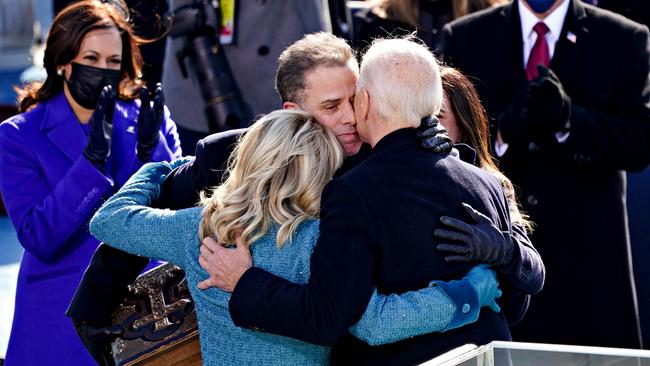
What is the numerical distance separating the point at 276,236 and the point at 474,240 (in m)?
0.46

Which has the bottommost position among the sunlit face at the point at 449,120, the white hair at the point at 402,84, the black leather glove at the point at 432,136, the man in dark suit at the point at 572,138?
the man in dark suit at the point at 572,138

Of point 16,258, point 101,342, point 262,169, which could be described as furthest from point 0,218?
point 262,169

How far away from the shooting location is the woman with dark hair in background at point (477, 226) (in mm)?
2742

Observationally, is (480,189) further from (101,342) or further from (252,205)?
(101,342)

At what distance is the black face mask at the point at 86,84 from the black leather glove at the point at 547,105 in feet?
4.81

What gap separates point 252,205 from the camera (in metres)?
2.81

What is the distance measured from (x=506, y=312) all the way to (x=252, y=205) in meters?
0.76

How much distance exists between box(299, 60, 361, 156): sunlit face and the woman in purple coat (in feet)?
2.82

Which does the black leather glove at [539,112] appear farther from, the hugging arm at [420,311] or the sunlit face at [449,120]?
the hugging arm at [420,311]

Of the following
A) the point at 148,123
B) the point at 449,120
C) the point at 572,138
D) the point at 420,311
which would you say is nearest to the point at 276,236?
the point at 420,311

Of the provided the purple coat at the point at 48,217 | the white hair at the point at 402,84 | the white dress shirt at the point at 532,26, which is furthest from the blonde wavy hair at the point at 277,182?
the white dress shirt at the point at 532,26

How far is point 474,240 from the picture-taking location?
8.98 feet

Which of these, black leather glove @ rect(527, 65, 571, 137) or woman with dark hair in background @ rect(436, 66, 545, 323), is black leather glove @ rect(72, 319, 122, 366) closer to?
woman with dark hair in background @ rect(436, 66, 545, 323)

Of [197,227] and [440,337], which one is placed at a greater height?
[197,227]
